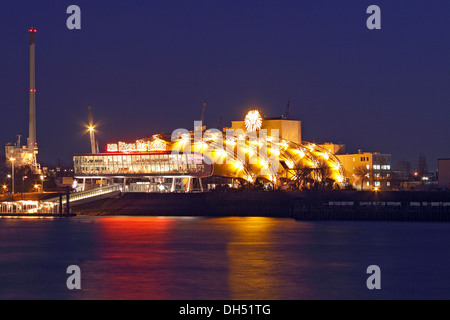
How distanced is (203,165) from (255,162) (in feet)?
39.6

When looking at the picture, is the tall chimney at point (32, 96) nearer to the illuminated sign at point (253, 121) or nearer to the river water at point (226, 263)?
the illuminated sign at point (253, 121)

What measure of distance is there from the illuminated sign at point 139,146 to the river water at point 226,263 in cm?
7834

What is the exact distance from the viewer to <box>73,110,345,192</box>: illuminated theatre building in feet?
508

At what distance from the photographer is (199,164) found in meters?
155

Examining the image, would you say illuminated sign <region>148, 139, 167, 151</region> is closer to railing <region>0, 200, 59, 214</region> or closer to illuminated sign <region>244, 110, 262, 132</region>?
illuminated sign <region>244, 110, 262, 132</region>

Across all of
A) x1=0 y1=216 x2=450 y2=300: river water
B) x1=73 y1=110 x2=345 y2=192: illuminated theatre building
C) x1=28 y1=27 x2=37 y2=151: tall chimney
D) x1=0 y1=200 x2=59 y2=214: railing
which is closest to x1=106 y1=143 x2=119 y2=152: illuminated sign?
x1=73 y1=110 x2=345 y2=192: illuminated theatre building

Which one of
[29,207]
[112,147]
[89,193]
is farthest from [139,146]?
[29,207]

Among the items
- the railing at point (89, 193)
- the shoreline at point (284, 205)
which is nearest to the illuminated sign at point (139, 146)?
the railing at point (89, 193)

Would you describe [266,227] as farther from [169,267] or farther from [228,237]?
[169,267]

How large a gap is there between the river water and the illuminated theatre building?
76.7 metres

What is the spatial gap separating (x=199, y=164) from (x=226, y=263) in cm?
10694

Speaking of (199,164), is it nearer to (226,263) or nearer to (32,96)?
(32,96)
